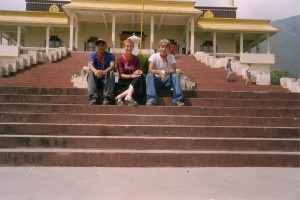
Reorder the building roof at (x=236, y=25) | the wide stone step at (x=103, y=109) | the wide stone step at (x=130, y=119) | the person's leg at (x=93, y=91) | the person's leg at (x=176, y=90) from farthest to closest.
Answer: the building roof at (x=236, y=25) → the person's leg at (x=176, y=90) → the person's leg at (x=93, y=91) → the wide stone step at (x=103, y=109) → the wide stone step at (x=130, y=119)

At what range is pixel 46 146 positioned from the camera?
460 cm

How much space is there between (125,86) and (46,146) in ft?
7.26

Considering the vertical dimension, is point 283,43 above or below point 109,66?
above

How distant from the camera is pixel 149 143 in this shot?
15.5ft

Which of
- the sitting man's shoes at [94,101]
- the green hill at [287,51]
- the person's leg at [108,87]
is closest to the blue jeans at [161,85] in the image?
the person's leg at [108,87]

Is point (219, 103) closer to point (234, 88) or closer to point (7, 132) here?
point (7, 132)

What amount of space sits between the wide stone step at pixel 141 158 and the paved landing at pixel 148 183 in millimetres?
162

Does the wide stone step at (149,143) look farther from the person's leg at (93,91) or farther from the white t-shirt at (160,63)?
the white t-shirt at (160,63)

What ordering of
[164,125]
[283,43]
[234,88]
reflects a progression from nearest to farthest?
[164,125], [234,88], [283,43]

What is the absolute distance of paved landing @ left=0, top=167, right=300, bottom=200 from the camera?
9.77 feet

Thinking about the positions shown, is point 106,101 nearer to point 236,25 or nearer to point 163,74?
point 163,74

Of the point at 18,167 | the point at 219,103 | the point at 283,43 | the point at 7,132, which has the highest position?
the point at 283,43

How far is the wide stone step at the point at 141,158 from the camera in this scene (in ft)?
13.7

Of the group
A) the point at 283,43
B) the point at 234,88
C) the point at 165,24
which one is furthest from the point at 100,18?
the point at 283,43
